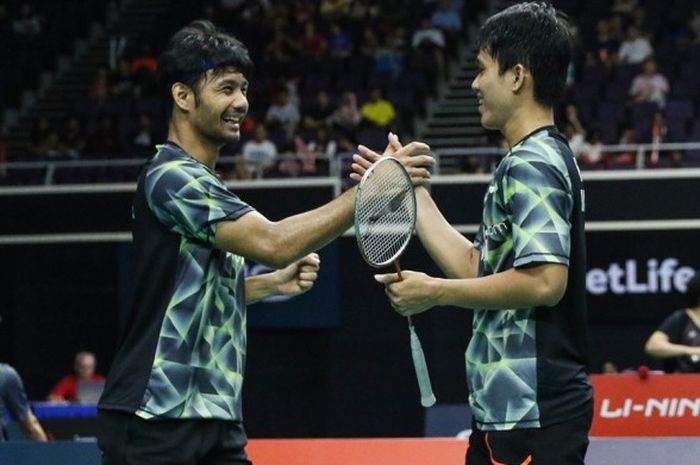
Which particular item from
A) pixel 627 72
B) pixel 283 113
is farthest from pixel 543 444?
pixel 283 113

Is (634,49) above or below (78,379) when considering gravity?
above

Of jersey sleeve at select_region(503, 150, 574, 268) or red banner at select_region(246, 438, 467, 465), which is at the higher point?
jersey sleeve at select_region(503, 150, 574, 268)

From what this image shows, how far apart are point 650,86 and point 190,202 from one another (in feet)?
43.5

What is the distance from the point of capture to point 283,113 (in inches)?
728

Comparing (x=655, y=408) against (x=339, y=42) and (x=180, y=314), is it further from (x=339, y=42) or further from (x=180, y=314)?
(x=339, y=42)

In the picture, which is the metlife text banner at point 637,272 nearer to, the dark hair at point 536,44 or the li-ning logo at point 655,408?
the li-ning logo at point 655,408

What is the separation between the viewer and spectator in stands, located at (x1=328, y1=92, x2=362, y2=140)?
17.7 m

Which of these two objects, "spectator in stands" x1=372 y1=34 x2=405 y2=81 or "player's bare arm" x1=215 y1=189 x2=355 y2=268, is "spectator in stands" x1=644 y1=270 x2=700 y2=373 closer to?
"player's bare arm" x1=215 y1=189 x2=355 y2=268

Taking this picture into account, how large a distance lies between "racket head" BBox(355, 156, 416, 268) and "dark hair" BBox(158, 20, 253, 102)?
0.48m

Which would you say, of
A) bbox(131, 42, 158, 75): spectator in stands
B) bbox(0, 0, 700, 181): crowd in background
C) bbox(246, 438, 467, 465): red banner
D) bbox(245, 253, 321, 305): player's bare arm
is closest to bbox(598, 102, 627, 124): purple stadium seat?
bbox(0, 0, 700, 181): crowd in background

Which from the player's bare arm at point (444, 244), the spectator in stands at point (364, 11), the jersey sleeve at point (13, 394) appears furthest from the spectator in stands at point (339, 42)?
the player's bare arm at point (444, 244)

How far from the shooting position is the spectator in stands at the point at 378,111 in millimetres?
17734

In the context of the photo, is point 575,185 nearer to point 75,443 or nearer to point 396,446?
point 396,446

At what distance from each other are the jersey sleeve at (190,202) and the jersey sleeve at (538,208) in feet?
2.27
